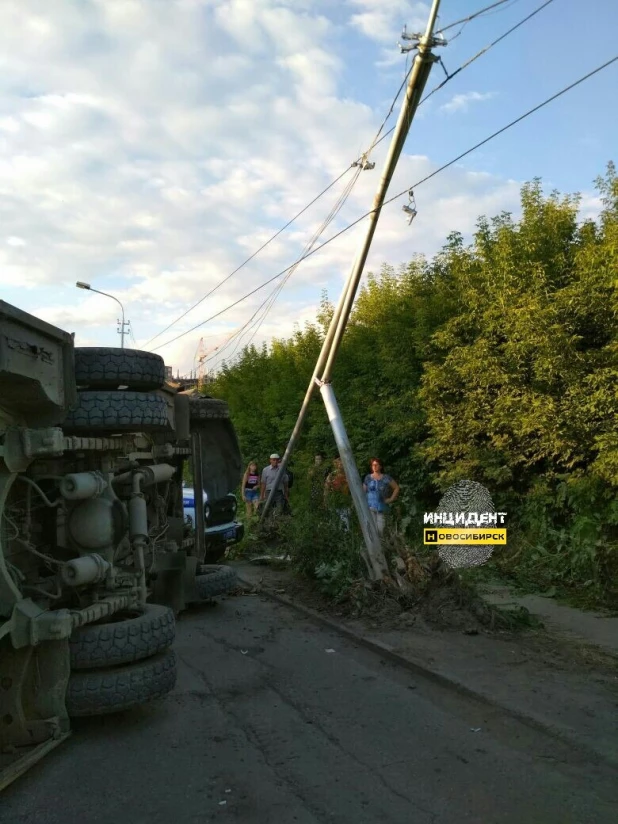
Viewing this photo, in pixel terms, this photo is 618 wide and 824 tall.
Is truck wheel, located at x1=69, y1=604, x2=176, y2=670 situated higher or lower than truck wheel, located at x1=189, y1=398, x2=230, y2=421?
lower

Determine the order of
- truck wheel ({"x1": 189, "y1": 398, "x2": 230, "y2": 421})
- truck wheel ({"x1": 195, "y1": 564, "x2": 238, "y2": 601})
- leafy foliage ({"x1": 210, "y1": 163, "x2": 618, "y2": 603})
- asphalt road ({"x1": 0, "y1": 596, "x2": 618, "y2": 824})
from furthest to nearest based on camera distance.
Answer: leafy foliage ({"x1": 210, "y1": 163, "x2": 618, "y2": 603}), truck wheel ({"x1": 189, "y1": 398, "x2": 230, "y2": 421}), truck wheel ({"x1": 195, "y1": 564, "x2": 238, "y2": 601}), asphalt road ({"x1": 0, "y1": 596, "x2": 618, "y2": 824})

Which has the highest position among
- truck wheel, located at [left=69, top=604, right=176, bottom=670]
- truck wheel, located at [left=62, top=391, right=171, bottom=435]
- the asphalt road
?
truck wheel, located at [left=62, top=391, right=171, bottom=435]

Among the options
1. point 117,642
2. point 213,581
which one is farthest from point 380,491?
point 117,642

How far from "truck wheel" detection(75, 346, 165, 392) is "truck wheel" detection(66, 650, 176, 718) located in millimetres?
1961

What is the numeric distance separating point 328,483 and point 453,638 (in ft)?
12.7

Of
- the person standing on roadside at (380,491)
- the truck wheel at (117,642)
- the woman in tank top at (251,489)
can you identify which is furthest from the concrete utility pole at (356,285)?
the woman in tank top at (251,489)

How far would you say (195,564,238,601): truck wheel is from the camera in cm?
780

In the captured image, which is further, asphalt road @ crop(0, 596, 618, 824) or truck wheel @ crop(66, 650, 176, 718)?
truck wheel @ crop(66, 650, 176, 718)

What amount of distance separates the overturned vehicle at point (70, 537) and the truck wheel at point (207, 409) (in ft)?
6.07

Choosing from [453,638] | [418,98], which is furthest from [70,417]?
[418,98]

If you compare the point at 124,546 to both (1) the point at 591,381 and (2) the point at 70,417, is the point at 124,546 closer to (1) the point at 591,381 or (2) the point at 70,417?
(2) the point at 70,417

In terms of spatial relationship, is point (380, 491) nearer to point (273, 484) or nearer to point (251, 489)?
point (273, 484)

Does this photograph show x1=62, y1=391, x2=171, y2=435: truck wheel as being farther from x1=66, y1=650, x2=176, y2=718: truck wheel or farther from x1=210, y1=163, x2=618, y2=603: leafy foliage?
x1=210, y1=163, x2=618, y2=603: leafy foliage
